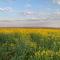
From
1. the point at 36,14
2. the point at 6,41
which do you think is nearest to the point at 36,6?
the point at 36,14

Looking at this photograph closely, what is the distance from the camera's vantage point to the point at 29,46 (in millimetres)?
1804

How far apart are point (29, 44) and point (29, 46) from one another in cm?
2

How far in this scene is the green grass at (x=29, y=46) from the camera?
1.77m

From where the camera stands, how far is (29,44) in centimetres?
181

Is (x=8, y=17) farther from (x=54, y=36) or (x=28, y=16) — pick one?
(x=54, y=36)

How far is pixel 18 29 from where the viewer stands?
1852 millimetres

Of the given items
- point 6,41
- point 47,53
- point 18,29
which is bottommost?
point 47,53

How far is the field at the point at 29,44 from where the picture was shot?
177 cm

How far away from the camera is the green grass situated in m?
1.77

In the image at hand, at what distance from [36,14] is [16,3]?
237mm

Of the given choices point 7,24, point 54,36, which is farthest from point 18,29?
point 54,36

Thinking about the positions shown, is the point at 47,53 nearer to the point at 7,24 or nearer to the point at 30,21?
the point at 30,21

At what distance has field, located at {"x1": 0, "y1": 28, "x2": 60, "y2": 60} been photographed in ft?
Answer: 5.81

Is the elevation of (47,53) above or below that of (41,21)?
below
